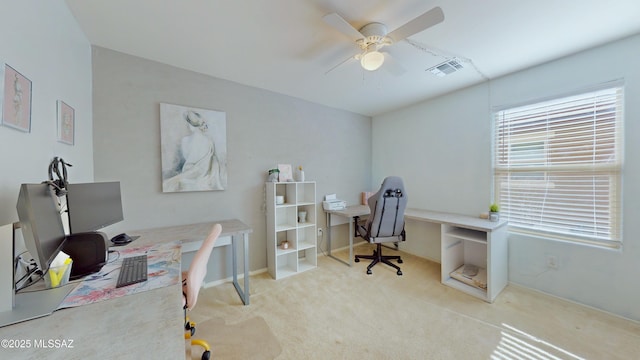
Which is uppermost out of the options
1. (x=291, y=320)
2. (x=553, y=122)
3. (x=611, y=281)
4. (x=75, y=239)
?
(x=553, y=122)

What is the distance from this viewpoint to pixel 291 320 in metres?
1.99

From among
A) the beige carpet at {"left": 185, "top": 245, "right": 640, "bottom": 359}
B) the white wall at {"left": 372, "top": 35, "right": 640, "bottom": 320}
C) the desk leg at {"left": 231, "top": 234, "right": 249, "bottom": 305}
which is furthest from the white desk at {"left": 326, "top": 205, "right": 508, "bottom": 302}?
the desk leg at {"left": 231, "top": 234, "right": 249, "bottom": 305}

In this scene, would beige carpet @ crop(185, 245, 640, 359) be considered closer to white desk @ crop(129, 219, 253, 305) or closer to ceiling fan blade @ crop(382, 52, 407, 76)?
white desk @ crop(129, 219, 253, 305)

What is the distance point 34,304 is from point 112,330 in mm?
466

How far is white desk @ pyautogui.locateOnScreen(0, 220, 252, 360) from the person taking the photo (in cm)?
67

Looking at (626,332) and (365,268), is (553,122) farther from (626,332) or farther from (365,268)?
(365,268)

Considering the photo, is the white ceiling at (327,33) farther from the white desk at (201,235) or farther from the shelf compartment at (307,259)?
the shelf compartment at (307,259)

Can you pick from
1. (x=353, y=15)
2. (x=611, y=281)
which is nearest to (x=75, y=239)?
(x=353, y=15)

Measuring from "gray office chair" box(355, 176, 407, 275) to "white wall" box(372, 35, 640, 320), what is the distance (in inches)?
29.8

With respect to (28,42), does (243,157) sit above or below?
below

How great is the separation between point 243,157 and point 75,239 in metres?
1.76

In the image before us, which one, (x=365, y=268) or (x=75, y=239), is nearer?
(x=75, y=239)

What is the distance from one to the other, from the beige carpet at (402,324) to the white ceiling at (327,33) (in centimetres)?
245

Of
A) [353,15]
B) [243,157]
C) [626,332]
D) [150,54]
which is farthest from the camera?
[243,157]
